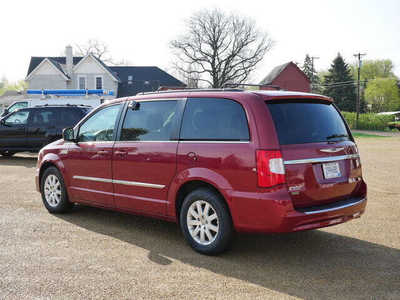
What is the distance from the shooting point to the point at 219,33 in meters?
57.4

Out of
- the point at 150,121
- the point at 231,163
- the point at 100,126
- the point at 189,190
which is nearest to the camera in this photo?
the point at 231,163

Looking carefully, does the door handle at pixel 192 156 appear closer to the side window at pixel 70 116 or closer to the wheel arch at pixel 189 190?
the wheel arch at pixel 189 190

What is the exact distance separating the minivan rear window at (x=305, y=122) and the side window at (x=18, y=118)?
42.7ft

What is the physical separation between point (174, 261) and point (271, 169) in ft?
4.75

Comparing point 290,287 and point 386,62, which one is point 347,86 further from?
point 290,287

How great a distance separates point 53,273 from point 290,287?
2.27 m

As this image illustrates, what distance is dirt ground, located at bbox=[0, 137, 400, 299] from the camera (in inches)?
163

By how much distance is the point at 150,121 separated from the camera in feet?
19.5

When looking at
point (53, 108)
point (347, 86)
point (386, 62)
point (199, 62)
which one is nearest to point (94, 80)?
point (199, 62)

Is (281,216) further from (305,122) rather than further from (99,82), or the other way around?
(99,82)

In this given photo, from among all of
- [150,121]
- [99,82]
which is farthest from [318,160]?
[99,82]

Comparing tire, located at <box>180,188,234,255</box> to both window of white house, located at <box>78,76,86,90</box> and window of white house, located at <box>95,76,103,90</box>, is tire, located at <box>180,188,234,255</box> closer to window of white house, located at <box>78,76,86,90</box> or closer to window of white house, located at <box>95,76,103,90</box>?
window of white house, located at <box>95,76,103,90</box>

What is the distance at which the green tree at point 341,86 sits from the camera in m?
70.3

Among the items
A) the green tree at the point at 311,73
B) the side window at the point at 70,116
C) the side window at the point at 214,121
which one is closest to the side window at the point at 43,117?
the side window at the point at 70,116
